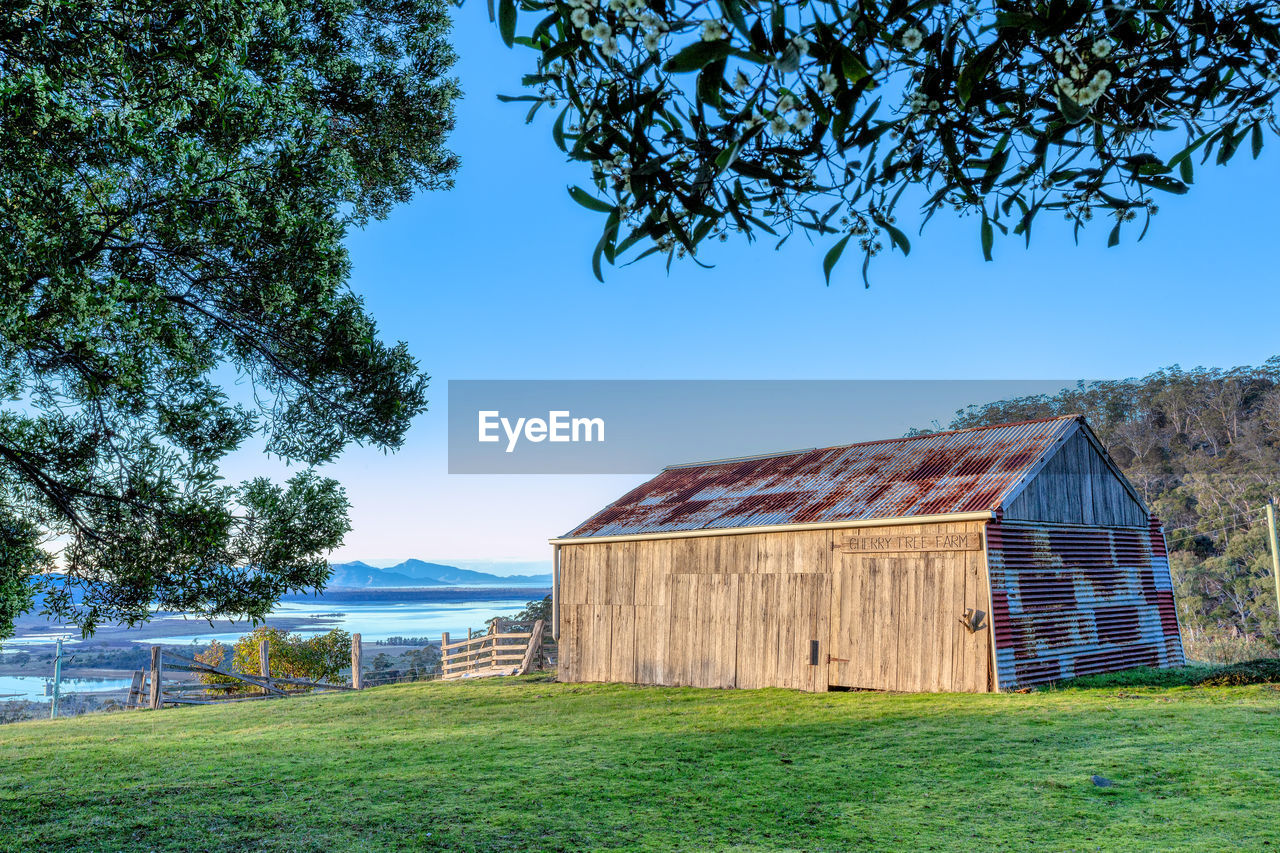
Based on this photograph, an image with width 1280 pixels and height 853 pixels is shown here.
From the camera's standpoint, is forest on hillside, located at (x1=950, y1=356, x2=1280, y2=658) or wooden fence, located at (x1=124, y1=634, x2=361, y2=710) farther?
forest on hillside, located at (x1=950, y1=356, x2=1280, y2=658)

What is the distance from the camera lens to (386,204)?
12.3 m

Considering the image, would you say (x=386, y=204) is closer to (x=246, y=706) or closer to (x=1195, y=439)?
(x=246, y=706)

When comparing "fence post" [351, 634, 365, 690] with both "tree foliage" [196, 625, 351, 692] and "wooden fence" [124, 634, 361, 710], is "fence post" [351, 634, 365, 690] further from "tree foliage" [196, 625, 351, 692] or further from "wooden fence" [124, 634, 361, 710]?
"tree foliage" [196, 625, 351, 692]

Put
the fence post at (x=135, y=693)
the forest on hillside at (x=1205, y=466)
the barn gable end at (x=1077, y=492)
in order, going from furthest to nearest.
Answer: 1. the forest on hillside at (x=1205, y=466)
2. the fence post at (x=135, y=693)
3. the barn gable end at (x=1077, y=492)

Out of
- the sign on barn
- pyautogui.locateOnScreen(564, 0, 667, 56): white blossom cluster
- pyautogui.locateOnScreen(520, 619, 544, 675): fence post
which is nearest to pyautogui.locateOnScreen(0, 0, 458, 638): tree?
pyautogui.locateOnScreen(564, 0, 667, 56): white blossom cluster

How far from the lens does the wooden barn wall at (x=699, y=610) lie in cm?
1875

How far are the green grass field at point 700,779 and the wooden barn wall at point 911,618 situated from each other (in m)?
0.98

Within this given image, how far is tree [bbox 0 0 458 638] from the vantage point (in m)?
7.20

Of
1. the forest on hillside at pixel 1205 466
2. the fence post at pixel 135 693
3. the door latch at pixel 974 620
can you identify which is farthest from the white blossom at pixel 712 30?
the forest on hillside at pixel 1205 466

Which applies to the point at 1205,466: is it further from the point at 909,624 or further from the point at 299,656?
the point at 299,656

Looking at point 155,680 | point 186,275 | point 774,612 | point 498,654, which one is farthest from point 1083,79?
point 498,654

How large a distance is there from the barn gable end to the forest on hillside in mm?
12087

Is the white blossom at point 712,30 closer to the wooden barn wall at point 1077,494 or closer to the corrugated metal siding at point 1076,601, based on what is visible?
the corrugated metal siding at point 1076,601

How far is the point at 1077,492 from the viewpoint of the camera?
61.6 ft
